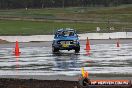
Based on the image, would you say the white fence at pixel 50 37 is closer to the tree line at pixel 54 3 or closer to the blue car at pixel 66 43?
the blue car at pixel 66 43

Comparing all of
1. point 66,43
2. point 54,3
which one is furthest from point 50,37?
point 54,3

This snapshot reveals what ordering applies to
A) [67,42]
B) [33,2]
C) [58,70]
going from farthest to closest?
[33,2], [67,42], [58,70]

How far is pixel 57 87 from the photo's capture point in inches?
526

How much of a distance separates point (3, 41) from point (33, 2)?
100269mm

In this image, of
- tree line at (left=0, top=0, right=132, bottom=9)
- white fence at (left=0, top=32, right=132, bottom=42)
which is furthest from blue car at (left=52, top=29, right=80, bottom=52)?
tree line at (left=0, top=0, right=132, bottom=9)

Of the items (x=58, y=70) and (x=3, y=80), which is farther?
(x=58, y=70)

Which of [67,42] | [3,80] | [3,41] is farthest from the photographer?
[3,41]

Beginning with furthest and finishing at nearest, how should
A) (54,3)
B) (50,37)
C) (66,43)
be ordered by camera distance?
(54,3)
(50,37)
(66,43)

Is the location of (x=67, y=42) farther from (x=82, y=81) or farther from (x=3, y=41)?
(x=82, y=81)

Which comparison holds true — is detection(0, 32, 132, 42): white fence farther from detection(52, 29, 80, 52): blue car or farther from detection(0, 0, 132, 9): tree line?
detection(0, 0, 132, 9): tree line

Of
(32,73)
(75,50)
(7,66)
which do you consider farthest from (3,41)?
(32,73)

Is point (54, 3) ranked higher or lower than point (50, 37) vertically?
higher

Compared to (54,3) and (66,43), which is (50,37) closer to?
(66,43)

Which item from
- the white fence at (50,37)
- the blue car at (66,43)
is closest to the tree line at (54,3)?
the white fence at (50,37)
